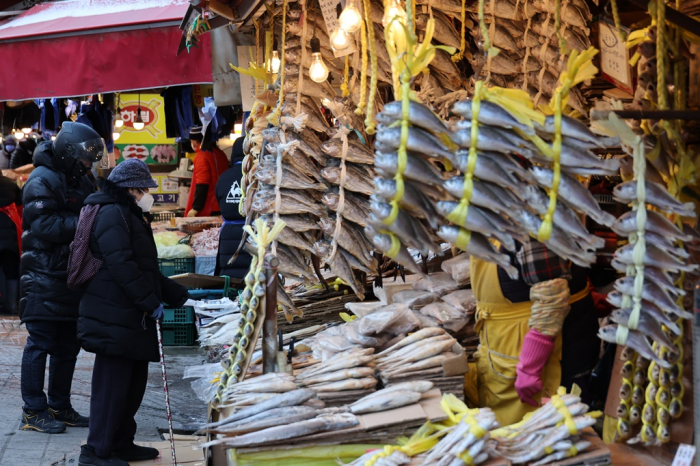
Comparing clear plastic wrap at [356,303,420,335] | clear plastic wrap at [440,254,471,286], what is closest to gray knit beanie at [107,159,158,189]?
clear plastic wrap at [356,303,420,335]

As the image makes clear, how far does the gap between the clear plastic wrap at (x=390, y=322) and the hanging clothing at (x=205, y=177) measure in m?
6.89

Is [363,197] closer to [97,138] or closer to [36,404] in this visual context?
[97,138]

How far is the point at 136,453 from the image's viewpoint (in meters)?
5.72

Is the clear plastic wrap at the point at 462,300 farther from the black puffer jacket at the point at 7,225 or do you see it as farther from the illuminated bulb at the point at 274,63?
the black puffer jacket at the point at 7,225

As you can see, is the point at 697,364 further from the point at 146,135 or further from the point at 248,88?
the point at 146,135

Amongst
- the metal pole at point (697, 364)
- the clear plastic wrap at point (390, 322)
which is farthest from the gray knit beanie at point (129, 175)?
the metal pole at point (697, 364)

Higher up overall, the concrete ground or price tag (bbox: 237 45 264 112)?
price tag (bbox: 237 45 264 112)

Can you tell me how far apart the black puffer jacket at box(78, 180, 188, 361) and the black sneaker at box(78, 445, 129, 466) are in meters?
0.69

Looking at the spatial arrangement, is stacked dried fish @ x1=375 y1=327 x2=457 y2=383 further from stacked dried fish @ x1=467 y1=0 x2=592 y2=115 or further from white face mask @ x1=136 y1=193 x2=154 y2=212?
white face mask @ x1=136 y1=193 x2=154 y2=212

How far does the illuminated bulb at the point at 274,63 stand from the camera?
5848 millimetres

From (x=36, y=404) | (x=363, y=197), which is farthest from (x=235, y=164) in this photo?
(x=363, y=197)

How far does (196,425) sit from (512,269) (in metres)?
4.55

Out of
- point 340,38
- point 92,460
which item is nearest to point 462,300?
point 340,38

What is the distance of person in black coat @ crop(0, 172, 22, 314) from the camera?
434 inches
